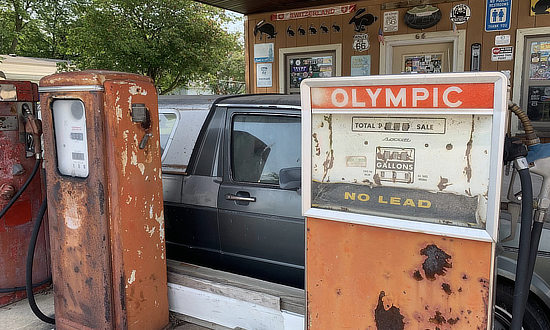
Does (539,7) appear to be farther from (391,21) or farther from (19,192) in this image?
(19,192)

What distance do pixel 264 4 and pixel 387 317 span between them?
6602mm

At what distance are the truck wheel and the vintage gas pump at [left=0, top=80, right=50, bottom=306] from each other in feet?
10.6

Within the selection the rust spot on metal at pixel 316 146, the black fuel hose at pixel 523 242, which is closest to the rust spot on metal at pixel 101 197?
the rust spot on metal at pixel 316 146

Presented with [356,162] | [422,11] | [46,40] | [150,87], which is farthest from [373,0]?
[46,40]

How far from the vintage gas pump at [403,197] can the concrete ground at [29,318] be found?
1.33 metres

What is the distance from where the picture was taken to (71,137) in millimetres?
2777

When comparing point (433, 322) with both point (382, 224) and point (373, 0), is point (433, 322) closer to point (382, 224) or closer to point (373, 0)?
point (382, 224)

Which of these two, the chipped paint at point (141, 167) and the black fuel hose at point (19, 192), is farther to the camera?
the black fuel hose at point (19, 192)

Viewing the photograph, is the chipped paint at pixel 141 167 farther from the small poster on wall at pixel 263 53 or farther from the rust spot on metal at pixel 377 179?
the small poster on wall at pixel 263 53

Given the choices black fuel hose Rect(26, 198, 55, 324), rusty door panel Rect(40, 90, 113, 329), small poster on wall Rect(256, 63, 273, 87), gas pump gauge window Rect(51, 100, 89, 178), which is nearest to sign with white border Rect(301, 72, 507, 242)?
rusty door panel Rect(40, 90, 113, 329)

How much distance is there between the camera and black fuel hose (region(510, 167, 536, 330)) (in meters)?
1.88

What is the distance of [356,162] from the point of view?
203 cm

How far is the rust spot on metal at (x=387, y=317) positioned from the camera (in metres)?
2.02

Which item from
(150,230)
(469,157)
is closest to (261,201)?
(150,230)
